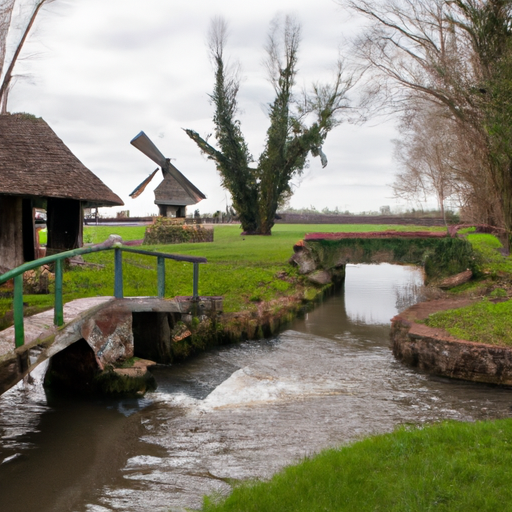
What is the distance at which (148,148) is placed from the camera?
116 ft

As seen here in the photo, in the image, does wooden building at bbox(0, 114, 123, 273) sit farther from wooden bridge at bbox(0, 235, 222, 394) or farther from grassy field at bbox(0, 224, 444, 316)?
wooden bridge at bbox(0, 235, 222, 394)

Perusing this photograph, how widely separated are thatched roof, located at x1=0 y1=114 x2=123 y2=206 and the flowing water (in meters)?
6.55

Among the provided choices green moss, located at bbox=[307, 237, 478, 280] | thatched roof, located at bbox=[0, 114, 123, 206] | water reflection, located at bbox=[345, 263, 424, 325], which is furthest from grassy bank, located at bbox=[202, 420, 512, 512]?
green moss, located at bbox=[307, 237, 478, 280]

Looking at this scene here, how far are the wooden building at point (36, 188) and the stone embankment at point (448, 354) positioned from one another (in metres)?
9.71

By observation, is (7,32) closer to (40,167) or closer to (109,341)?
(40,167)

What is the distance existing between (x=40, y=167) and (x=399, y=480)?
14.8 m

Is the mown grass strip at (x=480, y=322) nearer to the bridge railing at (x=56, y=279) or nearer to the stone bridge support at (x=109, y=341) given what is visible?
the stone bridge support at (x=109, y=341)

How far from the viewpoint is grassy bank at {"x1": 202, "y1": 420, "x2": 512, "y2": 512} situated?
5.55 meters

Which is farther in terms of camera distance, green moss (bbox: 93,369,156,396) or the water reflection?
the water reflection

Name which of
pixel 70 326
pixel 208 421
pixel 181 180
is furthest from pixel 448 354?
pixel 181 180

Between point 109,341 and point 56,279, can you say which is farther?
point 109,341

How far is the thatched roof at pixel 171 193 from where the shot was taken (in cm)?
3900

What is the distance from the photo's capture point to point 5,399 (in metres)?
10.6

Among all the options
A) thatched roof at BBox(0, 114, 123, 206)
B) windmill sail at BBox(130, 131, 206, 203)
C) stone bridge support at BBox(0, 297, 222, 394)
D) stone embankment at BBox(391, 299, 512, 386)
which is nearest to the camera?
stone bridge support at BBox(0, 297, 222, 394)
